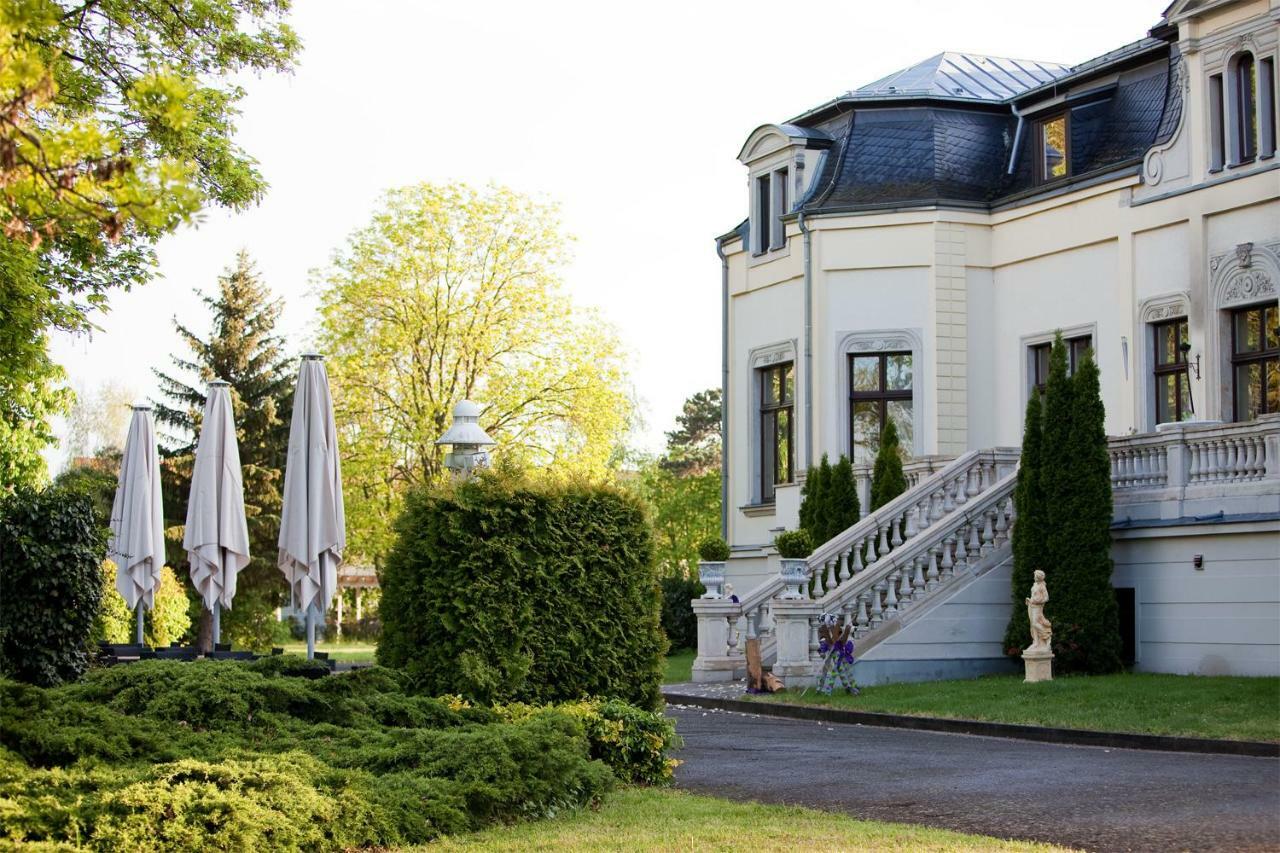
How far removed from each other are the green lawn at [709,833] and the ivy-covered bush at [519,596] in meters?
1.94

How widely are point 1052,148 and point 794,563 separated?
1063cm

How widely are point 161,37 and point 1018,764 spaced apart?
40.9ft

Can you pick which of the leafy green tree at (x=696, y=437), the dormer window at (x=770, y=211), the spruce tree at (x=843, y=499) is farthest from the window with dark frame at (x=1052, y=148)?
the leafy green tree at (x=696, y=437)

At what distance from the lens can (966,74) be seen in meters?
30.3

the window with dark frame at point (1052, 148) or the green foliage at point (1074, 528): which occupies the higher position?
the window with dark frame at point (1052, 148)

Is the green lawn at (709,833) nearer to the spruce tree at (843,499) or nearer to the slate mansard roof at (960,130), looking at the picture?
the spruce tree at (843,499)

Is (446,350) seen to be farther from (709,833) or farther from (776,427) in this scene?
(709,833)

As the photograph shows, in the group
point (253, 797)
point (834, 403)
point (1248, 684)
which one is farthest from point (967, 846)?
point (834, 403)

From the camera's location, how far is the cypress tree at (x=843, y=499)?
1022 inches

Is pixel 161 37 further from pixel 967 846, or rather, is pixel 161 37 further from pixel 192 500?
pixel 967 846

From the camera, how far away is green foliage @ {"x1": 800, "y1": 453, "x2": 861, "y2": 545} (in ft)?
85.4

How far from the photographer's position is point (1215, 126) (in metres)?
23.1

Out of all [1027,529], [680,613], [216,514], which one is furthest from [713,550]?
[680,613]

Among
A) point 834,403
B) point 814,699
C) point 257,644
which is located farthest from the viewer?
point 257,644
